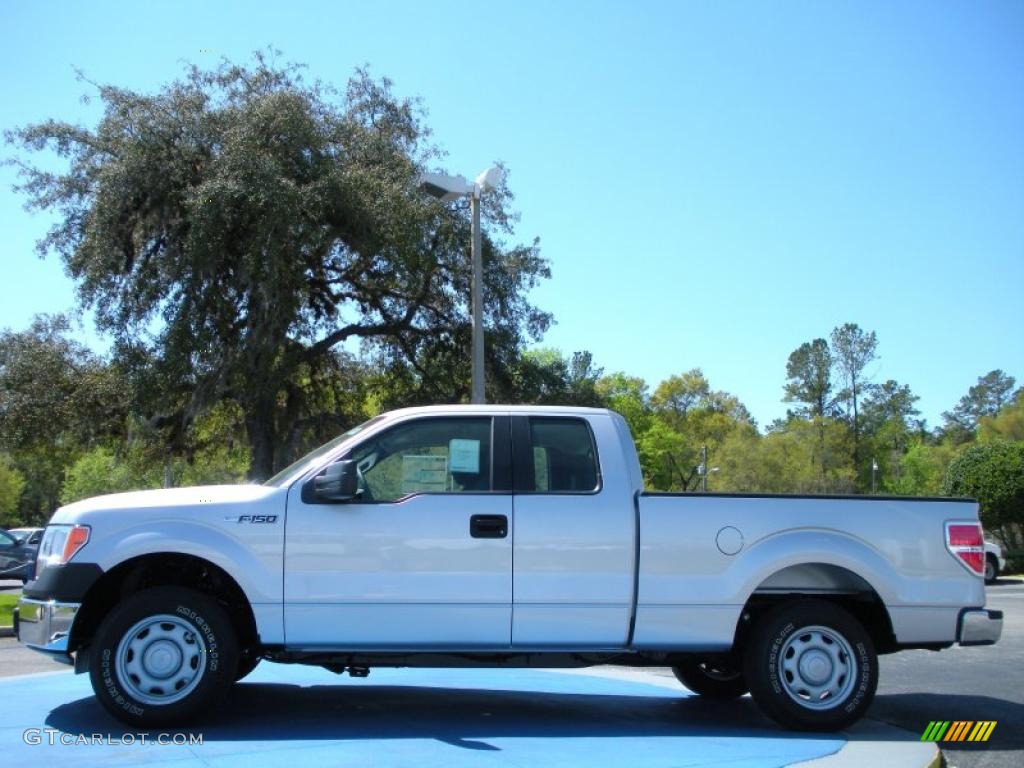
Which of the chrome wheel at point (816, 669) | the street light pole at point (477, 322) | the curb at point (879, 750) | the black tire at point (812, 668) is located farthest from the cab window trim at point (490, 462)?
the street light pole at point (477, 322)

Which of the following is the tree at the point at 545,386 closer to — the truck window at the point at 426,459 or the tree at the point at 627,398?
the truck window at the point at 426,459

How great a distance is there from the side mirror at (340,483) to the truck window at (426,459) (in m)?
0.18

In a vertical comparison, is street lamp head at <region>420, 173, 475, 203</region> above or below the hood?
above

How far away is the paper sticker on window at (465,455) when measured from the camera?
6.40 meters

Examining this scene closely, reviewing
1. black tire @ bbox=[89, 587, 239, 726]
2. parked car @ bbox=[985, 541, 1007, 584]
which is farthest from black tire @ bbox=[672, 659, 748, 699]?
parked car @ bbox=[985, 541, 1007, 584]

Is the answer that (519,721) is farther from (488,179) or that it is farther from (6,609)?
(6,609)

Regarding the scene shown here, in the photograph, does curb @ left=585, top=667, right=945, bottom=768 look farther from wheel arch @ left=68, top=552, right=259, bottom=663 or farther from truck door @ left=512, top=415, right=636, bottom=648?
wheel arch @ left=68, top=552, right=259, bottom=663

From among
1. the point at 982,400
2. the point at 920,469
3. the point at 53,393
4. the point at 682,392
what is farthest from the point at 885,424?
the point at 53,393

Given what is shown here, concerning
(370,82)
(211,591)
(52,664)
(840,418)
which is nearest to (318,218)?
(370,82)

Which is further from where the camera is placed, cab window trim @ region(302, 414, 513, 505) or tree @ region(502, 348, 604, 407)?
tree @ region(502, 348, 604, 407)

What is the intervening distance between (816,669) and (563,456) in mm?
2113

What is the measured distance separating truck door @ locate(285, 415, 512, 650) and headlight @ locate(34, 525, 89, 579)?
124 cm

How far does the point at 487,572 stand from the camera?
20.0ft

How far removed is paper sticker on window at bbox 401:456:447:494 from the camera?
20.7 feet
